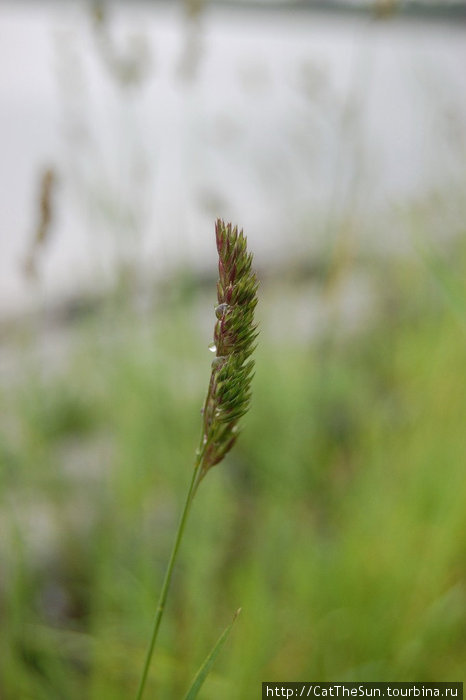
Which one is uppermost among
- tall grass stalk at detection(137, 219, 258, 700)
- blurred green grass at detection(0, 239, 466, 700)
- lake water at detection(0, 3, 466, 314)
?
lake water at detection(0, 3, 466, 314)

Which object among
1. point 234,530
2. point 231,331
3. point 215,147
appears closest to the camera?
point 231,331

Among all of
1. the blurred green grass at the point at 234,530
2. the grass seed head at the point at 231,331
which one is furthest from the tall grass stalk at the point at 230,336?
the blurred green grass at the point at 234,530

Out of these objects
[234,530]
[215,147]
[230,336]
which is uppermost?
[215,147]

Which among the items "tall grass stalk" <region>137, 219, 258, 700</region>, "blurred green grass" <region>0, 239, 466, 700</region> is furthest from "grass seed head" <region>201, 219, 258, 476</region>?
"blurred green grass" <region>0, 239, 466, 700</region>

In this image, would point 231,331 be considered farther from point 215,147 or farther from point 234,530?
point 215,147

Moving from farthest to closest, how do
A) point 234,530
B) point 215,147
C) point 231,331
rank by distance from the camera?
1. point 215,147
2. point 234,530
3. point 231,331

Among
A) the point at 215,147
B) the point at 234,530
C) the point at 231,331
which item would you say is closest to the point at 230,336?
the point at 231,331

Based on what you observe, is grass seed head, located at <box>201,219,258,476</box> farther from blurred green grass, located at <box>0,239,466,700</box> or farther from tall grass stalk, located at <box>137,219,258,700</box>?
blurred green grass, located at <box>0,239,466,700</box>

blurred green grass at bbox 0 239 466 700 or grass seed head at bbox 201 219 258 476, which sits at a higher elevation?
blurred green grass at bbox 0 239 466 700

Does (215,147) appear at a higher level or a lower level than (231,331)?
higher

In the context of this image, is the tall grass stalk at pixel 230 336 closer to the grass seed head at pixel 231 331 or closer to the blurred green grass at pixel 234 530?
the grass seed head at pixel 231 331

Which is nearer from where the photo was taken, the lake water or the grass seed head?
the grass seed head
